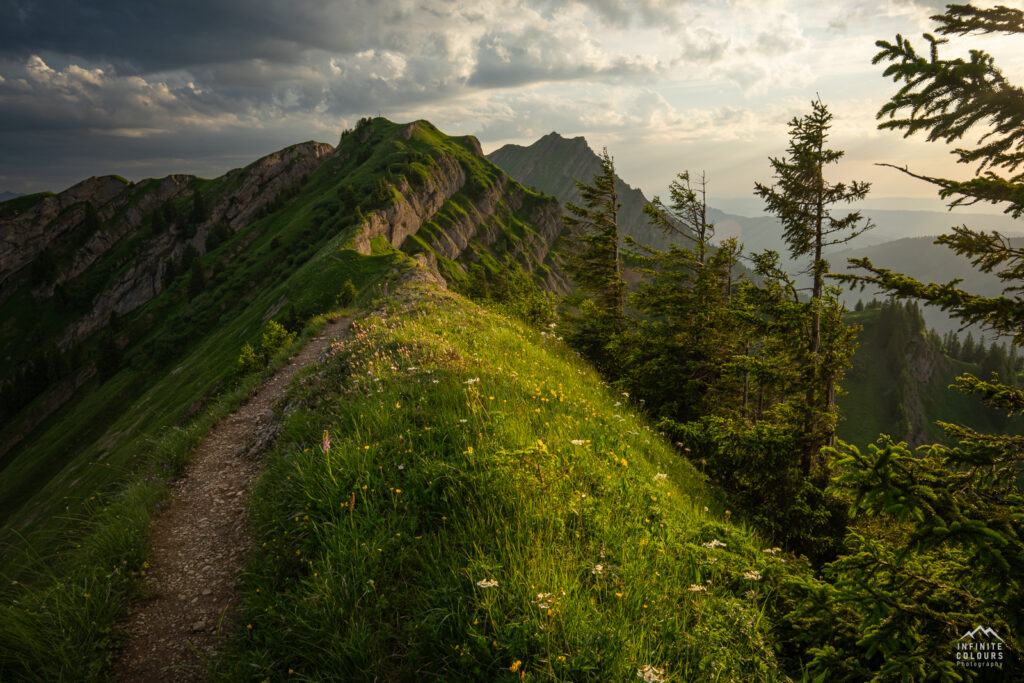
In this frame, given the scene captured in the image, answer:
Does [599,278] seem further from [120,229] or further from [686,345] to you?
[120,229]

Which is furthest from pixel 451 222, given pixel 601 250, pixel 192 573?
pixel 192 573

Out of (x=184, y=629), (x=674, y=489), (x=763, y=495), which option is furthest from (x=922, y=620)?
(x=763, y=495)

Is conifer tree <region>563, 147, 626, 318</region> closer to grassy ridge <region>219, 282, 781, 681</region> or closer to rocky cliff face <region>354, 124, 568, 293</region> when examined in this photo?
grassy ridge <region>219, 282, 781, 681</region>

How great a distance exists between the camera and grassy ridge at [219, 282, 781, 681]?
10.0 ft

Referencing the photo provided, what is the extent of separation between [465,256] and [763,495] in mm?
155297

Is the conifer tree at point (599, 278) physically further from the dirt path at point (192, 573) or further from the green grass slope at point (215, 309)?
the green grass slope at point (215, 309)

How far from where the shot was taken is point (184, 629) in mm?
4434

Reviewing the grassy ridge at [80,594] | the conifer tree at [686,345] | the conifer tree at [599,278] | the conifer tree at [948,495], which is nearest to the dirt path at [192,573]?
the grassy ridge at [80,594]

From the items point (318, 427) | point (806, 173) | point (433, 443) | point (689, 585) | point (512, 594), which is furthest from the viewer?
point (806, 173)

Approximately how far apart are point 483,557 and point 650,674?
1407 mm

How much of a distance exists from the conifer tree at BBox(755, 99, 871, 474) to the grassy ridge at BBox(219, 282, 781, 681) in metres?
9.21

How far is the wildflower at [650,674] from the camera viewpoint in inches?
105

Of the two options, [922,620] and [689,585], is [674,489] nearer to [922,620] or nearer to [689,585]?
[689,585]
